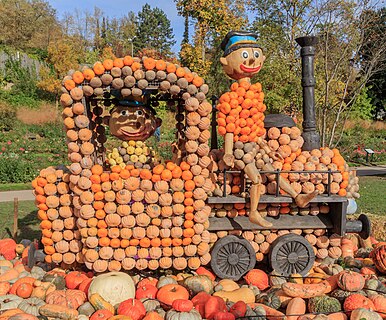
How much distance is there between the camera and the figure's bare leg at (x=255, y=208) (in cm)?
454

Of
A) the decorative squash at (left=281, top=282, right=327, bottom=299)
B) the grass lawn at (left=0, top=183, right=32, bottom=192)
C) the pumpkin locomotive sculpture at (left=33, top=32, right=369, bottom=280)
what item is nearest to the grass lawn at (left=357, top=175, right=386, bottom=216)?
the pumpkin locomotive sculpture at (left=33, top=32, right=369, bottom=280)

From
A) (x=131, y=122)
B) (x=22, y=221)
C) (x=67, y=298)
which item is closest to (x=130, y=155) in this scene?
(x=131, y=122)

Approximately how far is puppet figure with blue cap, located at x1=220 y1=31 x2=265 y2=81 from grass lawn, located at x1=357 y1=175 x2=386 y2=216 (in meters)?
5.66

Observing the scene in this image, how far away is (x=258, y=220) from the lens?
4535 mm

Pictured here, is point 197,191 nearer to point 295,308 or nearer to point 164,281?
point 164,281

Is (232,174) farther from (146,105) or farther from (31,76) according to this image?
(31,76)

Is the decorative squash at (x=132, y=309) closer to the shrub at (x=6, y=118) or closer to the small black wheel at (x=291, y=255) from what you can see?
the small black wheel at (x=291, y=255)

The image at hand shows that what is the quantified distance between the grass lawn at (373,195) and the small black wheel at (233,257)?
17.2 feet

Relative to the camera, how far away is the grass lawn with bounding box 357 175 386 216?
30.2 feet

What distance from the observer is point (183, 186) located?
4.45 meters

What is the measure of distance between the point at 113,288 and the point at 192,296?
839 millimetres

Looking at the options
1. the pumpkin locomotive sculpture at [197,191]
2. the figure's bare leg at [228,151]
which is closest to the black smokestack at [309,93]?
the pumpkin locomotive sculpture at [197,191]

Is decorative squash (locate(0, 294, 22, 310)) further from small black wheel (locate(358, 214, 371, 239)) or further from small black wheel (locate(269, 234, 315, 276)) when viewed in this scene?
small black wheel (locate(358, 214, 371, 239))

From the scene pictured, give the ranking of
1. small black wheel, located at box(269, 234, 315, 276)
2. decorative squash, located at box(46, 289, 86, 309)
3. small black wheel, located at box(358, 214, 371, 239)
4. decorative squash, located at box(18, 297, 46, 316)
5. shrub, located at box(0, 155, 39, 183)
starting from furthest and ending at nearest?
1. shrub, located at box(0, 155, 39, 183)
2. small black wheel, located at box(358, 214, 371, 239)
3. small black wheel, located at box(269, 234, 315, 276)
4. decorative squash, located at box(46, 289, 86, 309)
5. decorative squash, located at box(18, 297, 46, 316)
